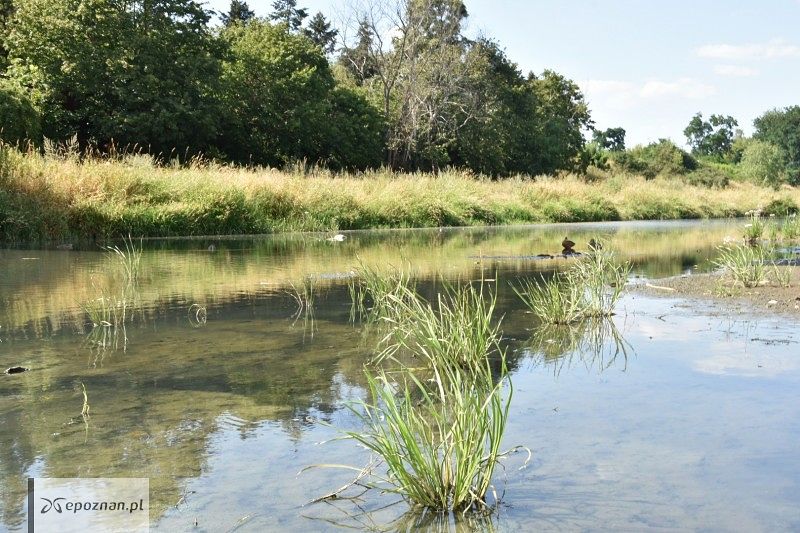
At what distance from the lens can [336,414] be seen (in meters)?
4.33

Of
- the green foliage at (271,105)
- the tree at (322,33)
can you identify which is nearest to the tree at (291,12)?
the tree at (322,33)

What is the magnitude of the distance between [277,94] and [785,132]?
189 ft

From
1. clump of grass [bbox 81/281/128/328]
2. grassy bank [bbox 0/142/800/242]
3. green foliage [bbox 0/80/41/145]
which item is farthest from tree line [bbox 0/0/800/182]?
clump of grass [bbox 81/281/128/328]

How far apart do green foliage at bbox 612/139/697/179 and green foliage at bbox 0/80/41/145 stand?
42098 millimetres

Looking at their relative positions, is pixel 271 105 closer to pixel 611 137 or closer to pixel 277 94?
pixel 277 94

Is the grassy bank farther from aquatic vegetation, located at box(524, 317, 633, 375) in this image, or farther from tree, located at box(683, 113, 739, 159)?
tree, located at box(683, 113, 739, 159)

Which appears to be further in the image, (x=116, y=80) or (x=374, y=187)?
(x=116, y=80)

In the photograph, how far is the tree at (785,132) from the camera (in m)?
76.4

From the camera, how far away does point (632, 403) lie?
464cm

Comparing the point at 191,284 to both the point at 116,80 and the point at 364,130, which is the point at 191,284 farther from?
the point at 364,130

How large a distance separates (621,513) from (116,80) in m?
30.0

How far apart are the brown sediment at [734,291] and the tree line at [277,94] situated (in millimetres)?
17918

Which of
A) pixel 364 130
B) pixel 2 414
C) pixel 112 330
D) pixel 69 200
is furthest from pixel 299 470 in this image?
pixel 364 130

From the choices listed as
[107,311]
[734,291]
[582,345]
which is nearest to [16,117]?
[107,311]
